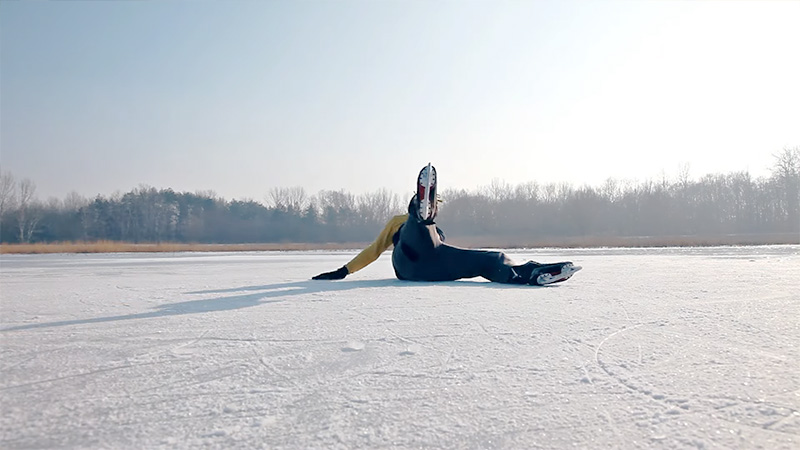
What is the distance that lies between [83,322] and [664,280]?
739 cm

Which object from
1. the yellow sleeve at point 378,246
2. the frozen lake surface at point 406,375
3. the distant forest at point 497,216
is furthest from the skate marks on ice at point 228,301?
the distant forest at point 497,216

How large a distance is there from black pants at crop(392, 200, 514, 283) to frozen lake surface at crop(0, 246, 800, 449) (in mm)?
2460

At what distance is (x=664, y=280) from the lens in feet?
24.0

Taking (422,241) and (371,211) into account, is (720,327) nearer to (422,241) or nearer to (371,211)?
(422,241)

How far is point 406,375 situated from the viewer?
267 cm

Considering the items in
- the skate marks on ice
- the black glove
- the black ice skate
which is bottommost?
the skate marks on ice

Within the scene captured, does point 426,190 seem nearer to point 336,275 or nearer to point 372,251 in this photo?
point 372,251

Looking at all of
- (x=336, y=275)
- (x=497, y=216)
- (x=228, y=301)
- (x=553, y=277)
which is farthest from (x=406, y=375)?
(x=497, y=216)

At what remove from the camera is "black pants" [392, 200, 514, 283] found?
7.66 m

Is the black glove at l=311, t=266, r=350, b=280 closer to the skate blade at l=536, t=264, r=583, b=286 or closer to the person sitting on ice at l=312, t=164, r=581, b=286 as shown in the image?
the person sitting on ice at l=312, t=164, r=581, b=286

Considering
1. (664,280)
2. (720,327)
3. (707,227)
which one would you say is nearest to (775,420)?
(720,327)

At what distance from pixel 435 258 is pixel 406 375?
17.1 feet

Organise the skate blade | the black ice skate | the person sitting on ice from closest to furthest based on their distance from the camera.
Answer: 1. the skate blade
2. the person sitting on ice
3. the black ice skate

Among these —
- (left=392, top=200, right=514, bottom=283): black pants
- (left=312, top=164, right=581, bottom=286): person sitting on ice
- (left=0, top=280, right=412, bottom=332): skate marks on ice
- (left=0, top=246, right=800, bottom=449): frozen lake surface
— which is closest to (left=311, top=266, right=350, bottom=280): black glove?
(left=0, top=280, right=412, bottom=332): skate marks on ice
